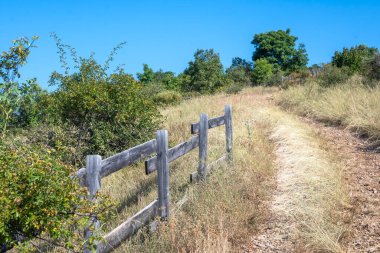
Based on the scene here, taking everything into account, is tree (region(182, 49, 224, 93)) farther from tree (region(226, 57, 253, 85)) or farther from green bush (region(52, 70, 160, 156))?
green bush (region(52, 70, 160, 156))

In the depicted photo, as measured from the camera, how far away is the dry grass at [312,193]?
16.9ft

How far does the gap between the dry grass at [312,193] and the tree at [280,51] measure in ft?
191

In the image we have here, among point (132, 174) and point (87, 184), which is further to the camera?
point (132, 174)

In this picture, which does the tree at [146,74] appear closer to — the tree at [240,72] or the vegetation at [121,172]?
the tree at [240,72]

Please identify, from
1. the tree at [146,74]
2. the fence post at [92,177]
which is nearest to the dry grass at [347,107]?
the fence post at [92,177]

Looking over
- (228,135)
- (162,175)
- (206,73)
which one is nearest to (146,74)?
(206,73)

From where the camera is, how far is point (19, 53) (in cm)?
447

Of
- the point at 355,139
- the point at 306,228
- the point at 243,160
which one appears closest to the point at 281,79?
the point at 355,139

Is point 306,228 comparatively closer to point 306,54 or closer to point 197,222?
point 197,222

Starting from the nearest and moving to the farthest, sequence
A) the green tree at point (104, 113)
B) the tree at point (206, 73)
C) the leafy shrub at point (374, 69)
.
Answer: the green tree at point (104, 113) < the leafy shrub at point (374, 69) < the tree at point (206, 73)

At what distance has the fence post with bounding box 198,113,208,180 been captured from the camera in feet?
25.4

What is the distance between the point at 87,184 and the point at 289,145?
6553 millimetres

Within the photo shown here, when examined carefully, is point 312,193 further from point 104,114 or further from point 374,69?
point 374,69

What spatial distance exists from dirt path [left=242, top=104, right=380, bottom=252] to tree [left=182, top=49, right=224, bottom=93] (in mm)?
26780
